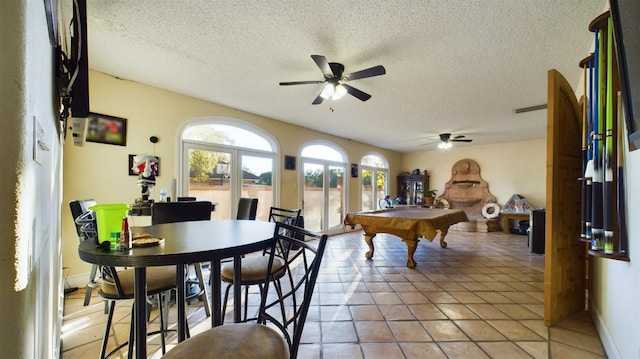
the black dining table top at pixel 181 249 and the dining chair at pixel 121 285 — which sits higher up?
the black dining table top at pixel 181 249

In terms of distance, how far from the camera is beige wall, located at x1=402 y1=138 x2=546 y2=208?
21.9 feet

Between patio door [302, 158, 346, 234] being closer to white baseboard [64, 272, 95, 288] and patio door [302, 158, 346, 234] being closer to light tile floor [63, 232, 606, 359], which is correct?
light tile floor [63, 232, 606, 359]

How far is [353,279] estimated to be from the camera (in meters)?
3.12

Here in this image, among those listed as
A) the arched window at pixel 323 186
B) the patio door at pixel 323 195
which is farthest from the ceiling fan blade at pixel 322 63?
the patio door at pixel 323 195

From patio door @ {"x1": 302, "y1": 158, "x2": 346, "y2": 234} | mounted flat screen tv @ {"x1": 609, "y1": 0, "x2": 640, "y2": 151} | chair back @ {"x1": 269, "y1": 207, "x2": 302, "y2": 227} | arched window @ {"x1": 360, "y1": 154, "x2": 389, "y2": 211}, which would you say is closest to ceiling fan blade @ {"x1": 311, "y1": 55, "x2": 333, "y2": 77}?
chair back @ {"x1": 269, "y1": 207, "x2": 302, "y2": 227}

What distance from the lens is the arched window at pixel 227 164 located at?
3.89 metres

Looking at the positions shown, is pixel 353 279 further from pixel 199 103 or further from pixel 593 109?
pixel 199 103

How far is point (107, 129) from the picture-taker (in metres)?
3.07

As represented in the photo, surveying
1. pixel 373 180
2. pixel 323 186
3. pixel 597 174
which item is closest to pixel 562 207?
pixel 597 174

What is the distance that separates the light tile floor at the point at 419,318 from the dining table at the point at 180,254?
763 mm

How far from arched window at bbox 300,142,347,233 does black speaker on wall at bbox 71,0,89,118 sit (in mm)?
4206

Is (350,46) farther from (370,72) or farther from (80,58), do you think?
(80,58)

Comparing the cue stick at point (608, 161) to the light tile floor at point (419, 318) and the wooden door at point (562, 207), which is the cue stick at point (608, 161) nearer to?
the wooden door at point (562, 207)

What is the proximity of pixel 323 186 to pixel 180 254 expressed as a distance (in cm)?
537
